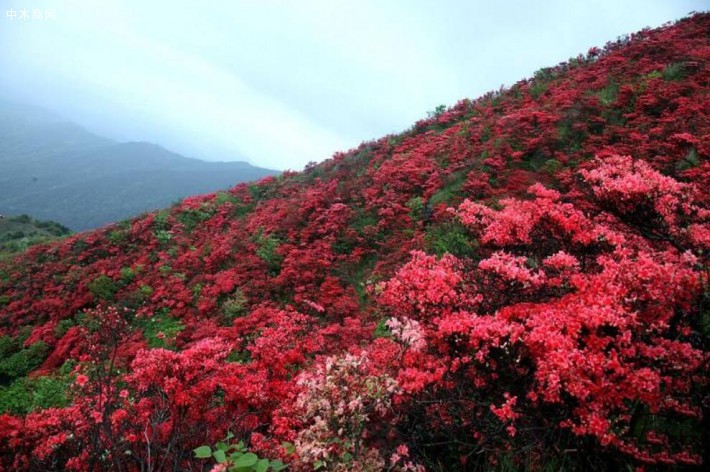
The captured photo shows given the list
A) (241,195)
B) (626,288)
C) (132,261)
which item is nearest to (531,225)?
(626,288)

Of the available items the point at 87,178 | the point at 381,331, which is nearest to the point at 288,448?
the point at 381,331

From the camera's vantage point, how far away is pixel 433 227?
35.7 feet

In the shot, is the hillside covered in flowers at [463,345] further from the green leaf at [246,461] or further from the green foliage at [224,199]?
the green foliage at [224,199]

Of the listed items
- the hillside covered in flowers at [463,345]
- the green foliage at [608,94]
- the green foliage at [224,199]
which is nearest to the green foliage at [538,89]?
the green foliage at [608,94]

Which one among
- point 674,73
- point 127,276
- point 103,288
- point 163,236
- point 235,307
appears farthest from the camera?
point 163,236

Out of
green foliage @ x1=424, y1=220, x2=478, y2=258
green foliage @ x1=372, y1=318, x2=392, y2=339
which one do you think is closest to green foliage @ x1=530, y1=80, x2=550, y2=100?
green foliage @ x1=424, y1=220, x2=478, y2=258

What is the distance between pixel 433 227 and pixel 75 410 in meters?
8.92

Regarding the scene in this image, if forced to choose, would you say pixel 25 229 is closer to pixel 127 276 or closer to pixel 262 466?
pixel 127 276

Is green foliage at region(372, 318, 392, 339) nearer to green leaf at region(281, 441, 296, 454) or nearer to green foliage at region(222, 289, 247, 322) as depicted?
green leaf at region(281, 441, 296, 454)

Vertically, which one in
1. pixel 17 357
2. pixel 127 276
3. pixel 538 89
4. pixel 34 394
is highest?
pixel 538 89

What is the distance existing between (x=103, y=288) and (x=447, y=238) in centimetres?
1309

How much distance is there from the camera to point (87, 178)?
11731 cm

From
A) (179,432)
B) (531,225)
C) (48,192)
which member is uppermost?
(531,225)

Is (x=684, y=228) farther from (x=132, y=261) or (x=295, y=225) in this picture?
(x=132, y=261)
